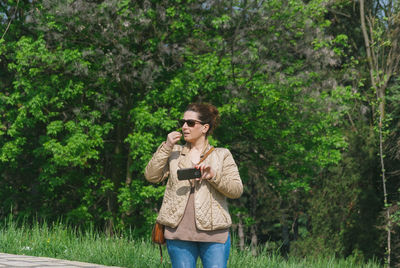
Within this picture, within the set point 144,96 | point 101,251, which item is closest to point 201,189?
point 101,251

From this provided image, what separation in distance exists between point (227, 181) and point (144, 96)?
13.2 m

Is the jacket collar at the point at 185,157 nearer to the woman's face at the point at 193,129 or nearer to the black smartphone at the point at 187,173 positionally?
the woman's face at the point at 193,129

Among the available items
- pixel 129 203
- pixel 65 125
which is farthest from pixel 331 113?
A: pixel 65 125

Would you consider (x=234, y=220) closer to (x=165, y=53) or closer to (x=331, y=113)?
(x=331, y=113)

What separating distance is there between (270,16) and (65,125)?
6594mm

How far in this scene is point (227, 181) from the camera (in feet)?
11.5

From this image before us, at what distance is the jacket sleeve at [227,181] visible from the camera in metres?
3.45

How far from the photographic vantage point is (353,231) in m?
23.6

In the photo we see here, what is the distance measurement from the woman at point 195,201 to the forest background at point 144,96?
11.1 metres

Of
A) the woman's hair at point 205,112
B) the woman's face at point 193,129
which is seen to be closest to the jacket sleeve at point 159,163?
the woman's face at point 193,129

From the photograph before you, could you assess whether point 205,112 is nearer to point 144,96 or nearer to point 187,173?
point 187,173

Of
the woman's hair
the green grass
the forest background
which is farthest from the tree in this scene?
the woman's hair

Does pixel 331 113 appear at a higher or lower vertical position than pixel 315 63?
lower

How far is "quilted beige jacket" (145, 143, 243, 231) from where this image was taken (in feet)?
11.3
